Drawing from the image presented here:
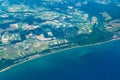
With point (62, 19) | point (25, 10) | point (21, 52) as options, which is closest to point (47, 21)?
point (62, 19)

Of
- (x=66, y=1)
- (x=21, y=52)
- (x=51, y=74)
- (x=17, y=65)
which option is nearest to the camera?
(x=51, y=74)

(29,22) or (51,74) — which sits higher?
(29,22)

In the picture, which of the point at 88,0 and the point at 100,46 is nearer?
the point at 100,46

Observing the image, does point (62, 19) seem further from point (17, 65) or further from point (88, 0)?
point (17, 65)

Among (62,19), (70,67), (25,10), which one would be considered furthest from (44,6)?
(70,67)

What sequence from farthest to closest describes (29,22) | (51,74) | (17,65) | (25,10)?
1. (25,10)
2. (29,22)
3. (17,65)
4. (51,74)

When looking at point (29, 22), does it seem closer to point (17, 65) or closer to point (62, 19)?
point (62, 19)
